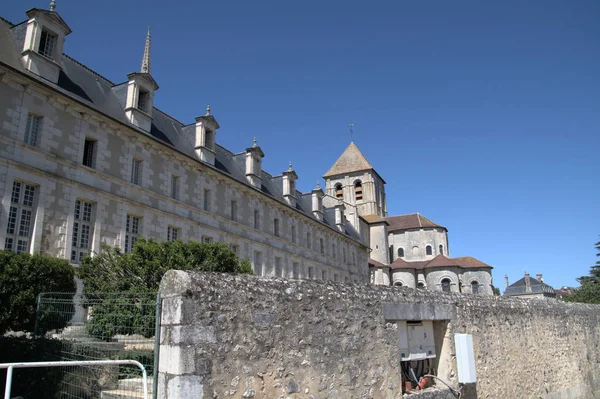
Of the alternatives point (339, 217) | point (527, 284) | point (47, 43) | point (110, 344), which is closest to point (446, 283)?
point (527, 284)

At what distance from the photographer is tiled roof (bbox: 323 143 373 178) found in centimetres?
5452

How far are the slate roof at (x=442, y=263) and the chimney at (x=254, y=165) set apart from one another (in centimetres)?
2511

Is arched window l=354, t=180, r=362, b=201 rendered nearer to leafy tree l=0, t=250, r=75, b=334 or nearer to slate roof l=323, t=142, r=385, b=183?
slate roof l=323, t=142, r=385, b=183

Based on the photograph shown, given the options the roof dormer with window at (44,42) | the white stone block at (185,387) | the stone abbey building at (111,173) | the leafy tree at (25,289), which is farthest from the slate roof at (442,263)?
the white stone block at (185,387)

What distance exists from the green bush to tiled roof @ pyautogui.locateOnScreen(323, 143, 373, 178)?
157ft

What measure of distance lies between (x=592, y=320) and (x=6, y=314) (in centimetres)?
1571

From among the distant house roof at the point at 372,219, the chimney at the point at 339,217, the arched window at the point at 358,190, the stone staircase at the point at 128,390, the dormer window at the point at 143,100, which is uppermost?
the arched window at the point at 358,190

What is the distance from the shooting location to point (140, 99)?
64.5ft

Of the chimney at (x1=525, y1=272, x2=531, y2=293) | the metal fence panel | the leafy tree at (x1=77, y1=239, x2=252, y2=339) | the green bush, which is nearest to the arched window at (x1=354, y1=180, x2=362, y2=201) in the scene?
the chimney at (x1=525, y1=272, x2=531, y2=293)

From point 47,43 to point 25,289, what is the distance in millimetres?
10305

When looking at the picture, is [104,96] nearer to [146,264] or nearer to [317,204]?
[146,264]

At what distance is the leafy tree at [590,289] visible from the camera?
36.1 metres

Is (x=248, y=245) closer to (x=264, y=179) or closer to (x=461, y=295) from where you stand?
(x=264, y=179)

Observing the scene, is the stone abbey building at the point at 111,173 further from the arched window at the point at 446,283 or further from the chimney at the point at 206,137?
the arched window at the point at 446,283
